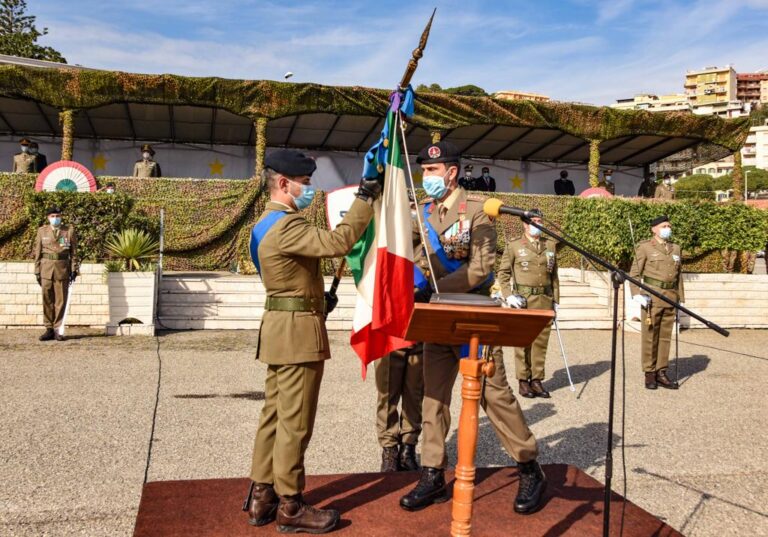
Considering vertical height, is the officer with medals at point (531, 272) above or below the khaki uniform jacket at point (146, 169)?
below

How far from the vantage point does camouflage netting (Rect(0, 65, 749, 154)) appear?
1670 centimetres

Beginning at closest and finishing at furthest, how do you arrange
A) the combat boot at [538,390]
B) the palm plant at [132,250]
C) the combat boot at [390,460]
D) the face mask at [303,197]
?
the face mask at [303,197], the combat boot at [390,460], the combat boot at [538,390], the palm plant at [132,250]

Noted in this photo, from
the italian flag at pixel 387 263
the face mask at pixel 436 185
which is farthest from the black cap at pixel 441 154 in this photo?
the italian flag at pixel 387 263

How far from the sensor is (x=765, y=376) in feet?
31.4

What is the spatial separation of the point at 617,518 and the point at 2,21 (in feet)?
179

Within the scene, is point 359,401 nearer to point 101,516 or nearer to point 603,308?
point 101,516

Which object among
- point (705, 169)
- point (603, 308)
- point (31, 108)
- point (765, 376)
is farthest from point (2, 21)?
point (705, 169)

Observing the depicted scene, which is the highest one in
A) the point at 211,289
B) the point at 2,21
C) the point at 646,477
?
the point at 2,21

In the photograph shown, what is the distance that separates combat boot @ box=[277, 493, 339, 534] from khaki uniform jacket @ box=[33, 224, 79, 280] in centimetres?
861

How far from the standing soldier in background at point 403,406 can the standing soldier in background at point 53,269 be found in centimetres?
760

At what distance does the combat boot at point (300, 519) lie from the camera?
3613mm

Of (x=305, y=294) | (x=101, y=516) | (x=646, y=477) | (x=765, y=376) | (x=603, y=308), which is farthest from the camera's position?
(x=603, y=308)

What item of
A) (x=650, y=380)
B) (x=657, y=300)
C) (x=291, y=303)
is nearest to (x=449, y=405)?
(x=291, y=303)

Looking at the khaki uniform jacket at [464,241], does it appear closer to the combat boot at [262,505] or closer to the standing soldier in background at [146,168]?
the combat boot at [262,505]
